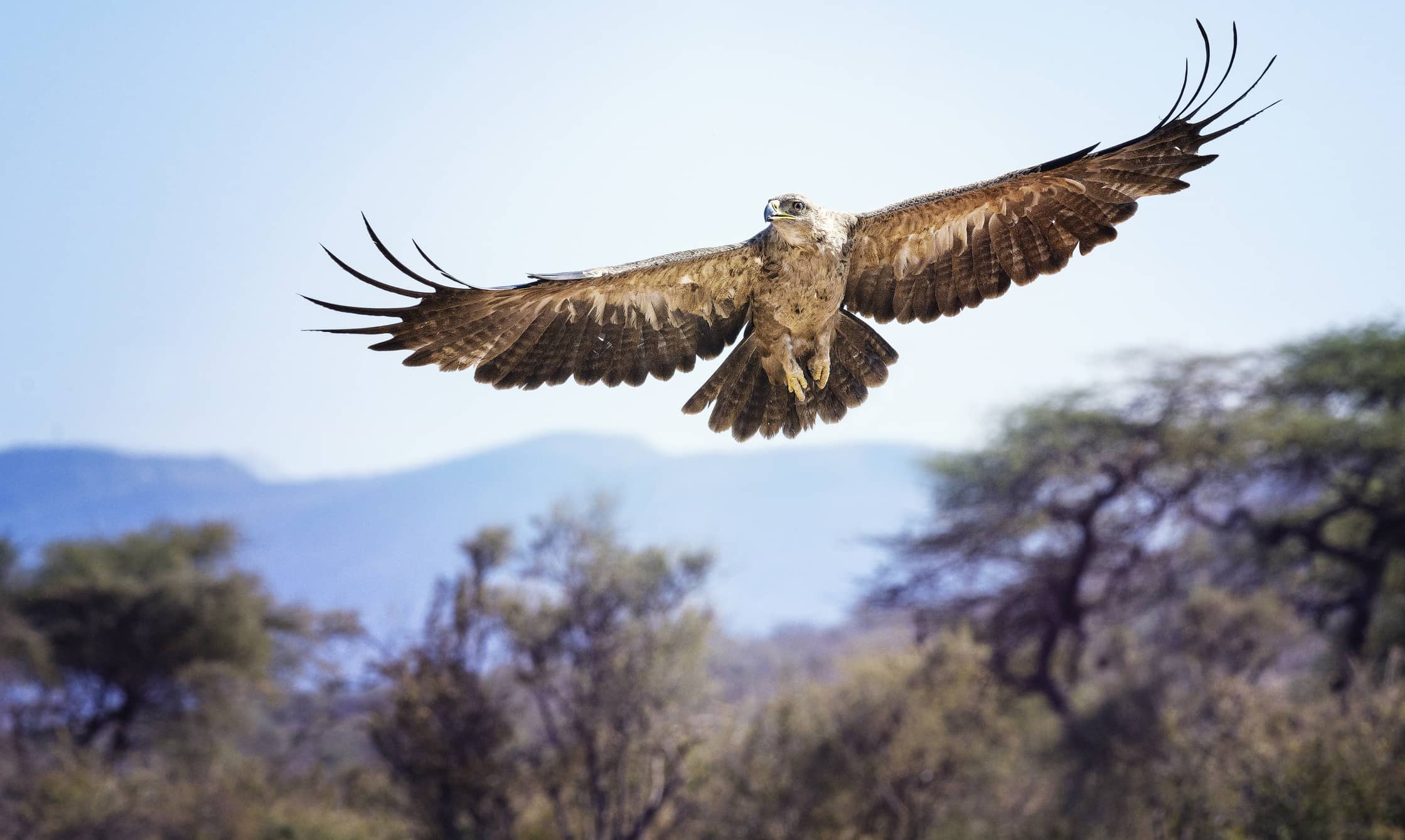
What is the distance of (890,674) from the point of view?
21.4 m

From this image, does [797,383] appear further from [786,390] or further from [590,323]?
[590,323]

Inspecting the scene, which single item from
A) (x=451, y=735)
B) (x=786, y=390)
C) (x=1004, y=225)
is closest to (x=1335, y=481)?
(x=451, y=735)

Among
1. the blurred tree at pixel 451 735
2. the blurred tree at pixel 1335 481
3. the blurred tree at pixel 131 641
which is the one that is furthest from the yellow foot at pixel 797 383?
the blurred tree at pixel 131 641

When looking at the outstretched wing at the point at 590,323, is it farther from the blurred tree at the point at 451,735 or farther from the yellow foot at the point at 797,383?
the blurred tree at the point at 451,735

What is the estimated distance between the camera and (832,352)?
6172mm

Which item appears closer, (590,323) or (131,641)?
(590,323)

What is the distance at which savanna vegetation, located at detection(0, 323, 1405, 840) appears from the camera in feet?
64.7

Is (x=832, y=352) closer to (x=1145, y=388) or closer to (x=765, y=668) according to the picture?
(x=1145, y=388)

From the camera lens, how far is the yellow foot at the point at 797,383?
5.77 meters

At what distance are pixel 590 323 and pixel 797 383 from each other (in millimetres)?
1092

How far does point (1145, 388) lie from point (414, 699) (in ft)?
63.6

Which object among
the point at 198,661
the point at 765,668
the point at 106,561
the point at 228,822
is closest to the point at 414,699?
the point at 228,822

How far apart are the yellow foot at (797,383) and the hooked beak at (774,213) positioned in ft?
2.52

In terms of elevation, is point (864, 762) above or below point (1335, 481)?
below
